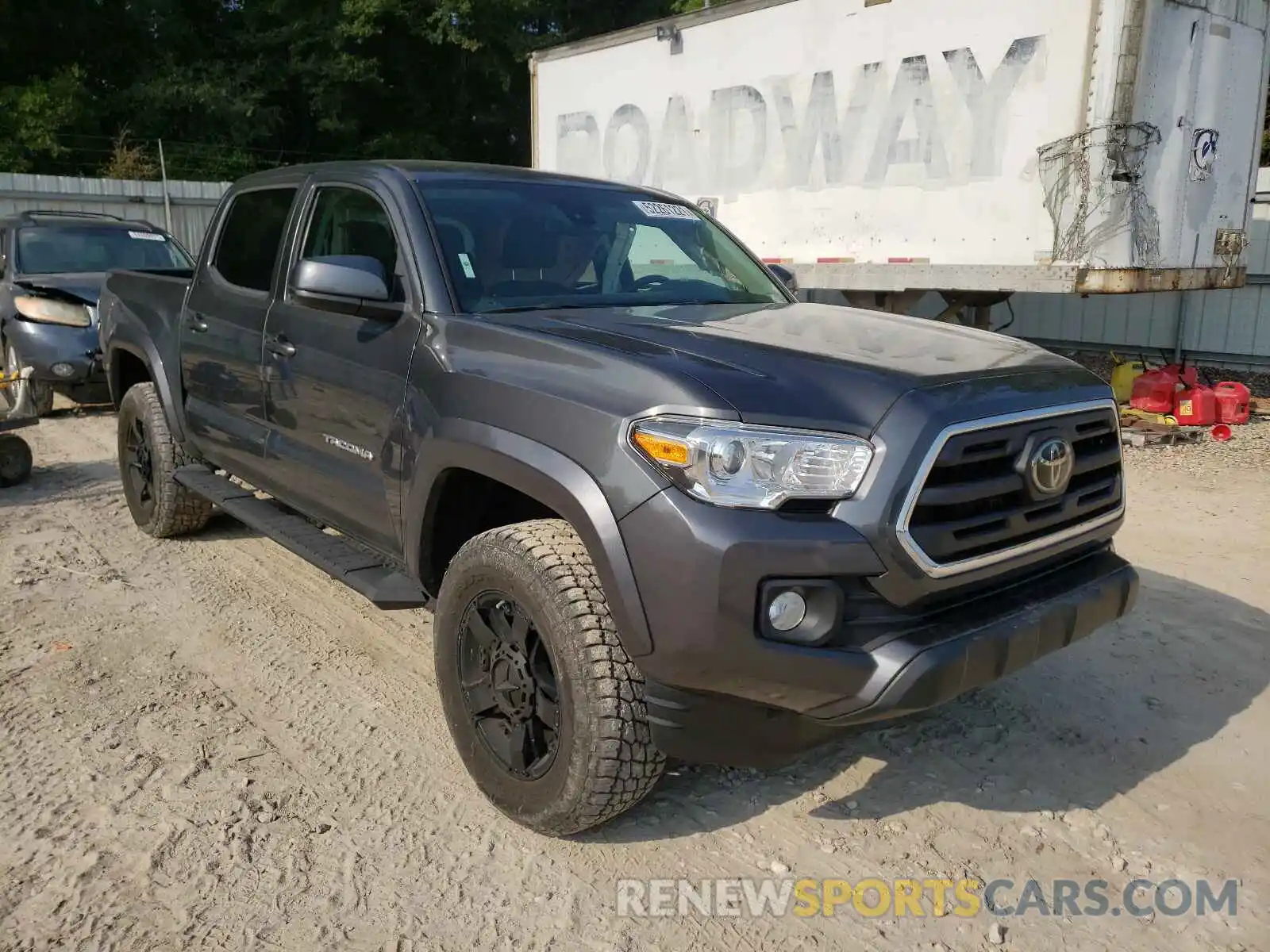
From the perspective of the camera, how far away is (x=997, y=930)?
2600 mm

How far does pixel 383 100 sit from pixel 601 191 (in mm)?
26310

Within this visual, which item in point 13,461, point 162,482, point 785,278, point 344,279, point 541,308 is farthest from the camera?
point 13,461

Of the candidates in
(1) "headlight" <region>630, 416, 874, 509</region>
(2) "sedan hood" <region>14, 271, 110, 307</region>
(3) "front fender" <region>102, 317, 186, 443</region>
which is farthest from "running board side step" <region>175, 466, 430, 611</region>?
(2) "sedan hood" <region>14, 271, 110, 307</region>

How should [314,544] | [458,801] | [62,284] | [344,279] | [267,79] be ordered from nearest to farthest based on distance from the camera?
[458,801], [344,279], [314,544], [62,284], [267,79]

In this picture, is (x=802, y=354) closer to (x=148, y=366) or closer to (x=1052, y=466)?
(x=1052, y=466)

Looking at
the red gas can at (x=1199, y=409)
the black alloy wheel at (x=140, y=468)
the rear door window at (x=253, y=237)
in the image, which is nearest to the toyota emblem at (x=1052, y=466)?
the rear door window at (x=253, y=237)

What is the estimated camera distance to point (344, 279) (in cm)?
332

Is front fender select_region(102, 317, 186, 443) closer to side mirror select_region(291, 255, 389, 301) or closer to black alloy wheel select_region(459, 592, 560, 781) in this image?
side mirror select_region(291, 255, 389, 301)

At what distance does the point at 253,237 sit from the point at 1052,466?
357cm

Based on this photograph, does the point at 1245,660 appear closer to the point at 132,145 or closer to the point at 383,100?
the point at 132,145

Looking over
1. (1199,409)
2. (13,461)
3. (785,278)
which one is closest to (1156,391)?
(1199,409)

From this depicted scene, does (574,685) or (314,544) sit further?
(314,544)

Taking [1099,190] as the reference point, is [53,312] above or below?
below

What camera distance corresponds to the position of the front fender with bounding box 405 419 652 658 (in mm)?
2527
